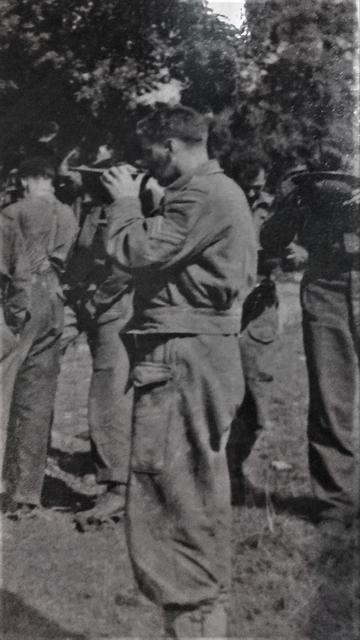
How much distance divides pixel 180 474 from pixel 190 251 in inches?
24.7

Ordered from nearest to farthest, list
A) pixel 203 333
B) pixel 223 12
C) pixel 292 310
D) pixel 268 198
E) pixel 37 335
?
pixel 203 333 < pixel 223 12 < pixel 268 198 < pixel 37 335 < pixel 292 310

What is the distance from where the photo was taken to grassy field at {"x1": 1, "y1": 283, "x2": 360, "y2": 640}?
9.38ft

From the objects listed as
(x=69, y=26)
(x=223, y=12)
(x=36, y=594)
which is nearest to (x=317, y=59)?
(x=223, y=12)

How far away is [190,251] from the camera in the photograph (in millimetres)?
2576

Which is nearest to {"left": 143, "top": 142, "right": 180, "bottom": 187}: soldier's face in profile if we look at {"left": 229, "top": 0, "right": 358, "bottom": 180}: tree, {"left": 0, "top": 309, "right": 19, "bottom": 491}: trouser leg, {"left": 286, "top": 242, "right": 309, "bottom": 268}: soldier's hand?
{"left": 229, "top": 0, "right": 358, "bottom": 180}: tree

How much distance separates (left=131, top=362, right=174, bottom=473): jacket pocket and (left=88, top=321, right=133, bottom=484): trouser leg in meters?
1.05

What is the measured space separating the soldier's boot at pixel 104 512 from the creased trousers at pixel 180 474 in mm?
833

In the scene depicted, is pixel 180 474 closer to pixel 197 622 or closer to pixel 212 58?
pixel 197 622

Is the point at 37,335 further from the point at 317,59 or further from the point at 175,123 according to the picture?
the point at 317,59

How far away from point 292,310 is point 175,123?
5.16 feet

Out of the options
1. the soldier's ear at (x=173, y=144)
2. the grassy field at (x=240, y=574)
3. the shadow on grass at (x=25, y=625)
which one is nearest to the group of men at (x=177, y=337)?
the soldier's ear at (x=173, y=144)

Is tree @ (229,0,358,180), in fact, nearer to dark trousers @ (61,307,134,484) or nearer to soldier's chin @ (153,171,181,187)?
soldier's chin @ (153,171,181,187)

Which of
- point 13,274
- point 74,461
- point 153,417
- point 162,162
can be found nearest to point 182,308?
point 153,417

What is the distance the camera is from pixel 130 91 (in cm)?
311
